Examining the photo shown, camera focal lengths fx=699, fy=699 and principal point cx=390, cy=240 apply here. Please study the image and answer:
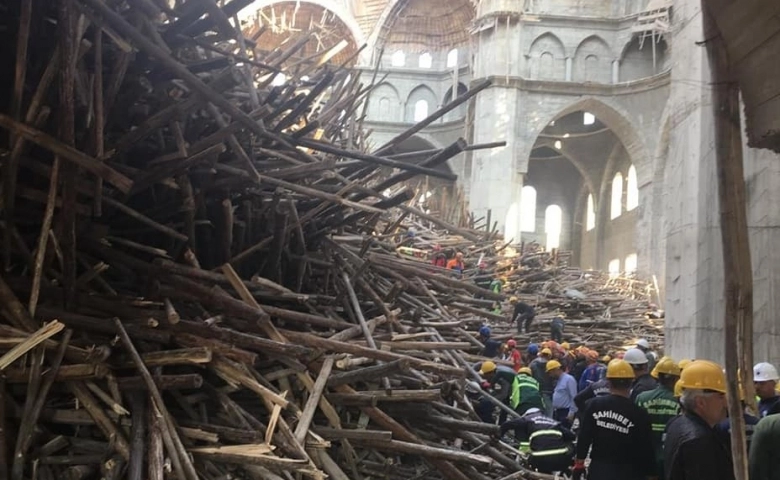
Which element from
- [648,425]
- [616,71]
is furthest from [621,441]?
[616,71]

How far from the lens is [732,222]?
2.31m

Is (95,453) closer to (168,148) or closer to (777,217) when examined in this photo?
(168,148)

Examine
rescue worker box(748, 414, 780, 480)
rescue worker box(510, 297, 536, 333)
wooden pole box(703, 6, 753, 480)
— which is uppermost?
rescue worker box(510, 297, 536, 333)

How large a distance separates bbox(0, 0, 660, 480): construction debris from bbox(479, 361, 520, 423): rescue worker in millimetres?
2392

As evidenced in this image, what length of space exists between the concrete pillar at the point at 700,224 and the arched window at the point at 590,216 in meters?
27.2

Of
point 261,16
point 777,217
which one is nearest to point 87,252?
point 777,217

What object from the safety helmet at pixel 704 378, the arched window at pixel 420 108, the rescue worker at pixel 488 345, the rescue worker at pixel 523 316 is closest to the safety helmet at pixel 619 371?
the safety helmet at pixel 704 378

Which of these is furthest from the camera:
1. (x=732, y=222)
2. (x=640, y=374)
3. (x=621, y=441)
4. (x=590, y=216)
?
(x=590, y=216)

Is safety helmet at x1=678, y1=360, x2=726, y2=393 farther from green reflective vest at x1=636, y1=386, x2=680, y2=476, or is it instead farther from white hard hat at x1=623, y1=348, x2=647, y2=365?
white hard hat at x1=623, y1=348, x2=647, y2=365

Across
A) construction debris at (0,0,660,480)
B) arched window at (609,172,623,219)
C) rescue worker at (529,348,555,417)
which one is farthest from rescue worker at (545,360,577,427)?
arched window at (609,172,623,219)

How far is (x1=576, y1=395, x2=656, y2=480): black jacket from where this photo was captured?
4.87 m

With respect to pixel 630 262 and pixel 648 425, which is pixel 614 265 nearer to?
pixel 630 262

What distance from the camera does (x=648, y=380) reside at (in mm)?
6039

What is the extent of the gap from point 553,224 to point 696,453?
35.7 metres
